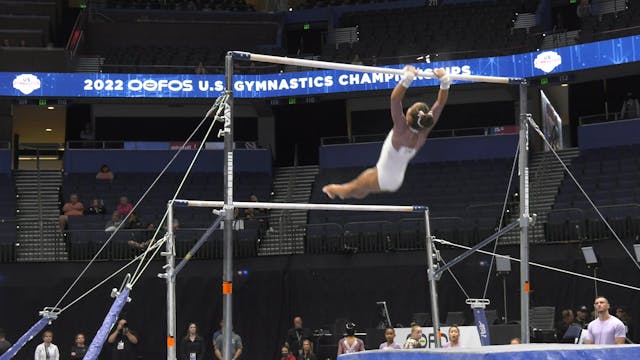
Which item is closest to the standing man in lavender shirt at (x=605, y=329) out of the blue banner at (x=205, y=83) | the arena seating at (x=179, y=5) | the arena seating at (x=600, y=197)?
the arena seating at (x=600, y=197)

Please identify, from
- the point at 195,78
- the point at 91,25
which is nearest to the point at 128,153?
the point at 195,78

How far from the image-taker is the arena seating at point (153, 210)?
935 inches

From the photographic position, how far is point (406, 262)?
74.7 feet

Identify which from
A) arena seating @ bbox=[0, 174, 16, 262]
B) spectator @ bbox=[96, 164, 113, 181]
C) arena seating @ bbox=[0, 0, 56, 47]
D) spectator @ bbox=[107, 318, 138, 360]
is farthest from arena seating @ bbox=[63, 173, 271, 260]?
arena seating @ bbox=[0, 0, 56, 47]

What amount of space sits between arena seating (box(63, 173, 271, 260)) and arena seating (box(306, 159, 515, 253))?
168 cm

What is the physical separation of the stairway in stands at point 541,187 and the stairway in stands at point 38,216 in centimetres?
1074

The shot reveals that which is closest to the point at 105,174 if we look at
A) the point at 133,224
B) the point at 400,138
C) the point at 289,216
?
the point at 133,224

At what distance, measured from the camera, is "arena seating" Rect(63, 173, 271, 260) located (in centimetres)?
2375

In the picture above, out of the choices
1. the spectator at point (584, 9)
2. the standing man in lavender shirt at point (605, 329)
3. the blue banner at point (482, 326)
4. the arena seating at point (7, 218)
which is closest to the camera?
the standing man in lavender shirt at point (605, 329)

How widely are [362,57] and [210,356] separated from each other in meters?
11.4

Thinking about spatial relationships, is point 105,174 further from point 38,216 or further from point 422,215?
point 422,215

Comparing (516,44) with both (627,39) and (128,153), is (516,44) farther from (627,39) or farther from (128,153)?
(128,153)

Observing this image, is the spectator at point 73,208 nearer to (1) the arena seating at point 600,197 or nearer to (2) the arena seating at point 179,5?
(2) the arena seating at point 179,5

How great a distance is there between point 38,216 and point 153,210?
318 centimetres
